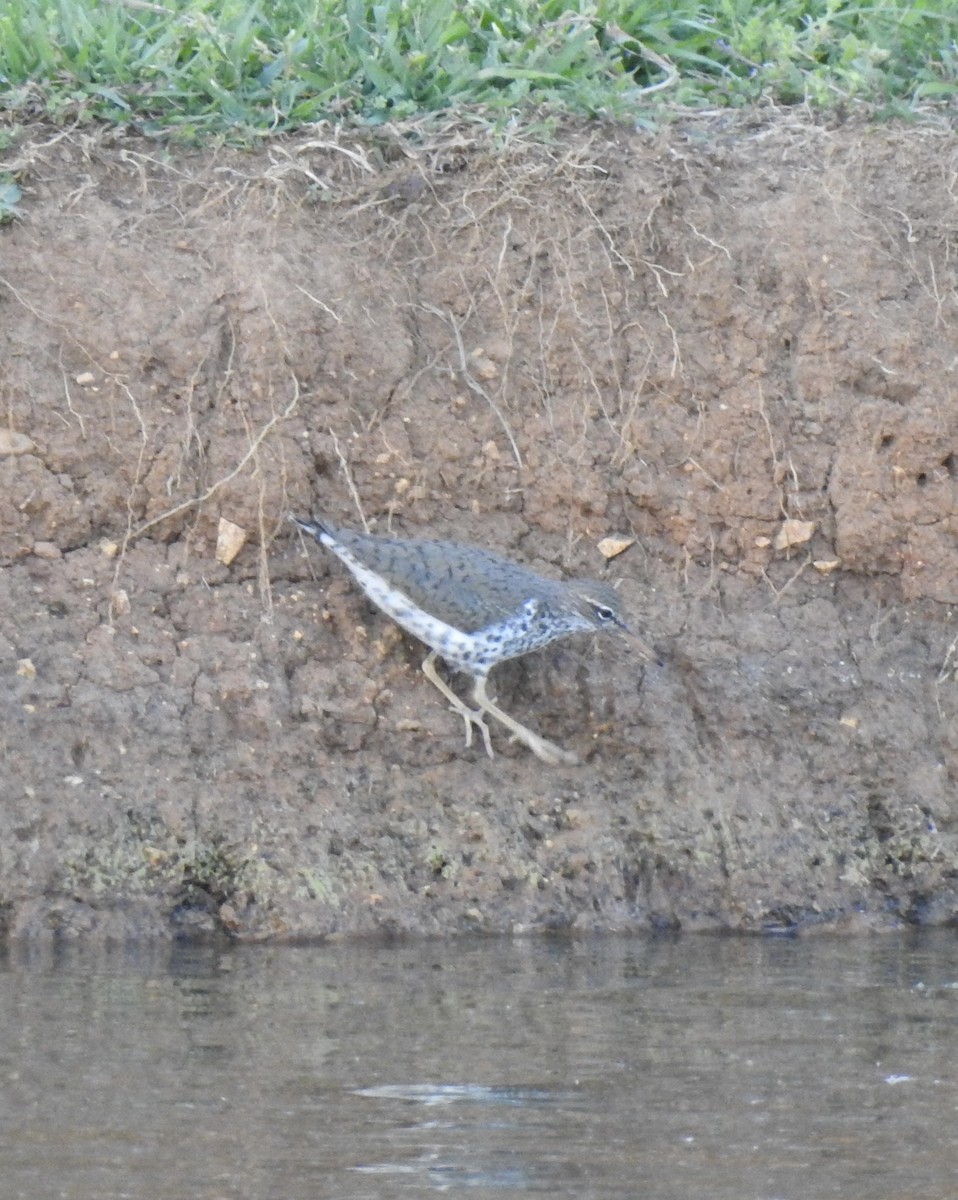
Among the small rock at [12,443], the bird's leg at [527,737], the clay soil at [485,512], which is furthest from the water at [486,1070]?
the small rock at [12,443]

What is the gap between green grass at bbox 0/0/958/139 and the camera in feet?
28.4

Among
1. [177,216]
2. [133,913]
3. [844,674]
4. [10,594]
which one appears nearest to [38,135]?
[177,216]

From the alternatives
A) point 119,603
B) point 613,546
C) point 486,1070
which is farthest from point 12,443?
point 486,1070

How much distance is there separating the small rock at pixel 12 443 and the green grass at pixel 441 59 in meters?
1.53

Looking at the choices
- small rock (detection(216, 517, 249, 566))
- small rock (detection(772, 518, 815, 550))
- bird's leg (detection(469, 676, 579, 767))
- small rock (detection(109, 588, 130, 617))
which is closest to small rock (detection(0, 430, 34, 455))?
small rock (detection(109, 588, 130, 617))

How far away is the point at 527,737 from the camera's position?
783cm

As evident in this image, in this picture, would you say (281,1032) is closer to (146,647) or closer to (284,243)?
(146,647)

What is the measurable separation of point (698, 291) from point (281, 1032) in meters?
4.01

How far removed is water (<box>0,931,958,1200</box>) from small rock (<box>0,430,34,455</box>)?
7.26ft

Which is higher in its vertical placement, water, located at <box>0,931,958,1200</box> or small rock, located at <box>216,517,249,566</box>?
small rock, located at <box>216,517,249,566</box>

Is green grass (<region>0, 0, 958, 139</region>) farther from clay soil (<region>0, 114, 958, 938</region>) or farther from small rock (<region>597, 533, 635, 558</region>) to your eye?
small rock (<region>597, 533, 635, 558</region>)

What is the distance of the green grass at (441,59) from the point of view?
8.66m

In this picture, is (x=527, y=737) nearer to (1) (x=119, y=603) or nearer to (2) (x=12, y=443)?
(1) (x=119, y=603)

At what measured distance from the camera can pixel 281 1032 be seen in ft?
20.3
